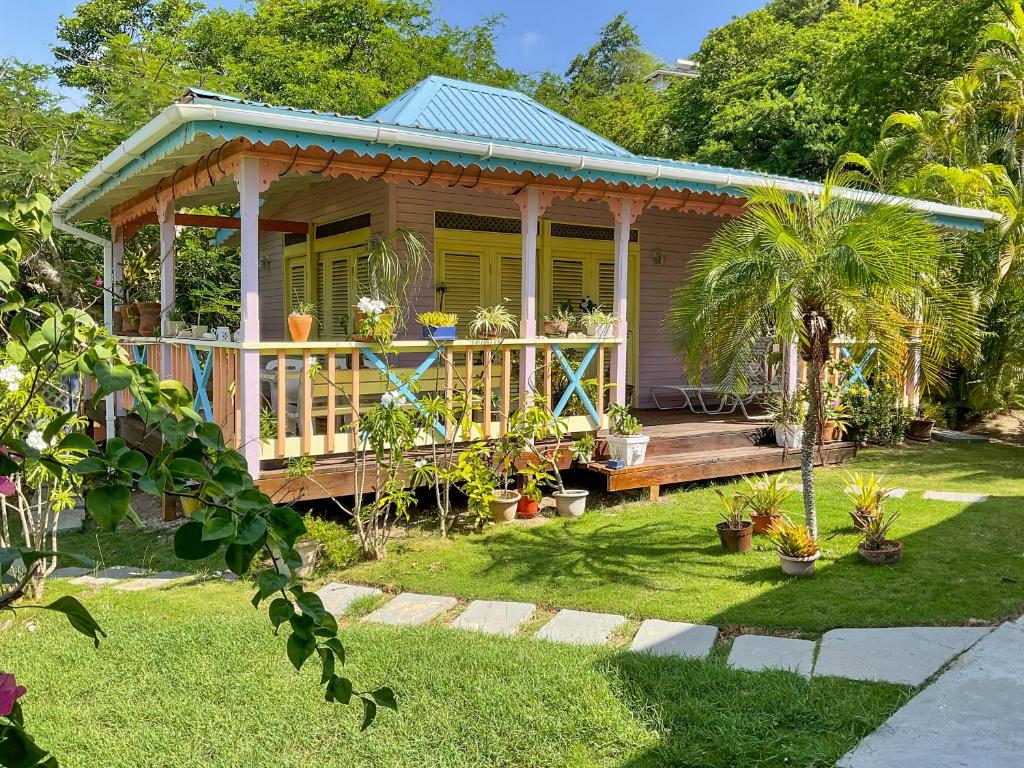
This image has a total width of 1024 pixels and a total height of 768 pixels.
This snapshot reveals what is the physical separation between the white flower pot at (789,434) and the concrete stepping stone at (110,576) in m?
6.22

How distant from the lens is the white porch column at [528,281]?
23.1ft

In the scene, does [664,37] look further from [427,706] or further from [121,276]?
[427,706]

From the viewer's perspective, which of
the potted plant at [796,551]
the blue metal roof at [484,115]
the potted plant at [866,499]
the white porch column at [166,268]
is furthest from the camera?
the blue metal roof at [484,115]

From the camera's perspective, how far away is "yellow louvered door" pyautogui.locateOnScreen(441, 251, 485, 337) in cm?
934

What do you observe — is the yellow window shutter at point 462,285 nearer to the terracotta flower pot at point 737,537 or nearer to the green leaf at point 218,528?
the terracotta flower pot at point 737,537

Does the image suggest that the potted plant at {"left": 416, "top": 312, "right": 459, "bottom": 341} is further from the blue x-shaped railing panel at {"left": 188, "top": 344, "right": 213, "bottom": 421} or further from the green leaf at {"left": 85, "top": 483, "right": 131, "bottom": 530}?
the green leaf at {"left": 85, "top": 483, "right": 131, "bottom": 530}

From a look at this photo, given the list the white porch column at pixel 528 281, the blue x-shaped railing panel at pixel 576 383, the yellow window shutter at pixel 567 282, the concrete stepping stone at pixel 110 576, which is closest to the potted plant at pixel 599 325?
the blue x-shaped railing panel at pixel 576 383

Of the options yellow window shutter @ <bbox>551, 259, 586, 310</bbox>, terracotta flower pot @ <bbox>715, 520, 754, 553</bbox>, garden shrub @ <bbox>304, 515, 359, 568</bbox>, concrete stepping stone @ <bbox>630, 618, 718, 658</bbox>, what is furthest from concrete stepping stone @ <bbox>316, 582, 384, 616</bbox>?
yellow window shutter @ <bbox>551, 259, 586, 310</bbox>

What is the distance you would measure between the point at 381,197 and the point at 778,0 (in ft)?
105

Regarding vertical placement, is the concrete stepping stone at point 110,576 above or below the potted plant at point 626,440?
below

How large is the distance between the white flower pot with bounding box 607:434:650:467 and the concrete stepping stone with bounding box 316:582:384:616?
282cm

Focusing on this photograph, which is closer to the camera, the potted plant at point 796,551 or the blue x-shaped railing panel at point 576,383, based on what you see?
the potted plant at point 796,551

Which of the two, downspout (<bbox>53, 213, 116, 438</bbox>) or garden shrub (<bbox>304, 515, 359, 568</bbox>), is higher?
downspout (<bbox>53, 213, 116, 438</bbox>)

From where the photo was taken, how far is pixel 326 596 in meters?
5.19
